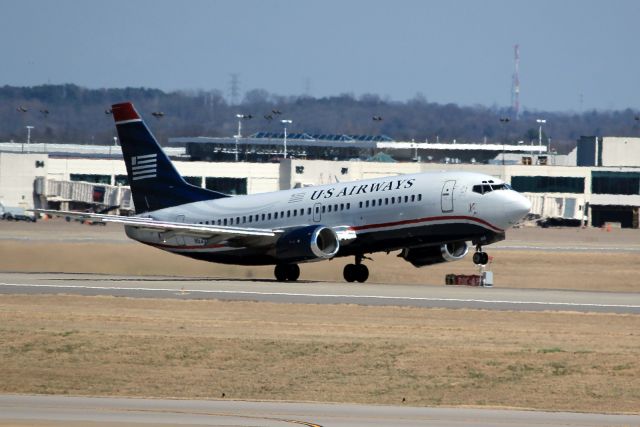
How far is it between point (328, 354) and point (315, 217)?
22.7 metres

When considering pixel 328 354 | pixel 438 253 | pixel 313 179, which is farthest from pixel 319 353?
pixel 313 179

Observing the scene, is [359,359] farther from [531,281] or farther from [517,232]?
[517,232]

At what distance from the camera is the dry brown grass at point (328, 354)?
29.6 m

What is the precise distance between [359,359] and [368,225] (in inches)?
859

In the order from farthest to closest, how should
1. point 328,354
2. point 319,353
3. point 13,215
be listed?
point 13,215, point 319,353, point 328,354

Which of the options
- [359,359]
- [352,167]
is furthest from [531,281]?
[352,167]

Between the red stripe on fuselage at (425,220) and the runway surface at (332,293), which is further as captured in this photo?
the red stripe on fuselage at (425,220)

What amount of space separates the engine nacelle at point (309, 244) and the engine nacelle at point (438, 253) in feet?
11.0

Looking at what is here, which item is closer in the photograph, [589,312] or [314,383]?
[314,383]

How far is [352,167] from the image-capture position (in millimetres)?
136875

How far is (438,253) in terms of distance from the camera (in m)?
55.9

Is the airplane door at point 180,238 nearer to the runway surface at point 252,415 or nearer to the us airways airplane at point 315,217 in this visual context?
the us airways airplane at point 315,217

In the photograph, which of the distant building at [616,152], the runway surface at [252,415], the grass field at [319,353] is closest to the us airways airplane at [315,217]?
the grass field at [319,353]

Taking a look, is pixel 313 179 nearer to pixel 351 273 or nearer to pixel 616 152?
pixel 616 152
